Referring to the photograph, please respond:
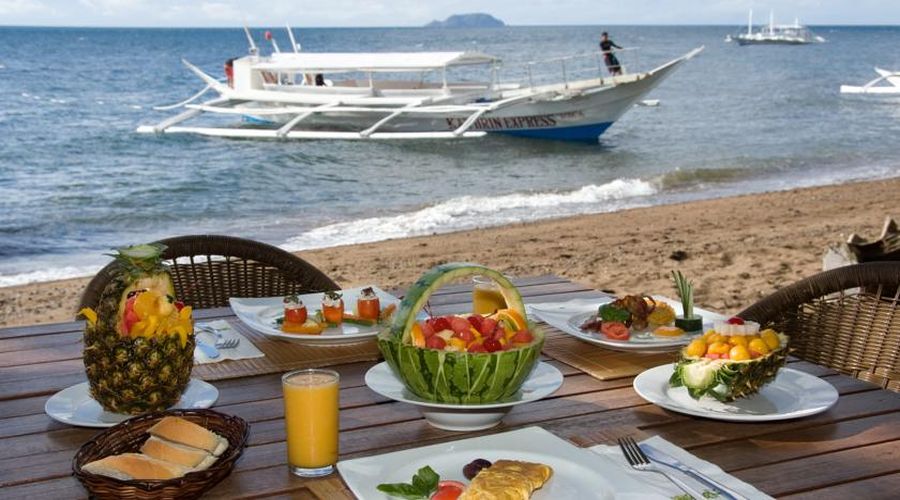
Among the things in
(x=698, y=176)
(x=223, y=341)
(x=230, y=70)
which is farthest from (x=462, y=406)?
(x=230, y=70)

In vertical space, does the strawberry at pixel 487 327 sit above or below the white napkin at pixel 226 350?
above

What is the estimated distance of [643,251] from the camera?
8.07 meters

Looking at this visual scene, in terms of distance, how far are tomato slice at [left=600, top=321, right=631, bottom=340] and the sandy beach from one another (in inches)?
162

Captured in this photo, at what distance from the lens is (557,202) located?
12.7m

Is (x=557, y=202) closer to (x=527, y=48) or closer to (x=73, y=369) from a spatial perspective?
(x=73, y=369)

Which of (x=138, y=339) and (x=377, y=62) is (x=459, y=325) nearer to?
(x=138, y=339)

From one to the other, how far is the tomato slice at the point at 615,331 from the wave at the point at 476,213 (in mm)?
7553

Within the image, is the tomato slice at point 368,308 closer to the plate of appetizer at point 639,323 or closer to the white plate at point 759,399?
the plate of appetizer at point 639,323

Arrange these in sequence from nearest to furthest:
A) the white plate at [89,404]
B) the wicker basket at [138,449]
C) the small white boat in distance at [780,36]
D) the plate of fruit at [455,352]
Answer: the wicker basket at [138,449] → the plate of fruit at [455,352] → the white plate at [89,404] → the small white boat in distance at [780,36]

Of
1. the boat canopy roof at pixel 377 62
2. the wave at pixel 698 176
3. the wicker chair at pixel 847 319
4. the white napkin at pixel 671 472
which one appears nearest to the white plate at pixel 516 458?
the white napkin at pixel 671 472

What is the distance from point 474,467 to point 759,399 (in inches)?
26.7

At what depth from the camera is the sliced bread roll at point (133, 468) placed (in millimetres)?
1400

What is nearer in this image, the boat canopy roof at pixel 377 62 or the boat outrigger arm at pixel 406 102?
the boat canopy roof at pixel 377 62

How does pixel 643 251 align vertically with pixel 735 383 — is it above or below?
below
